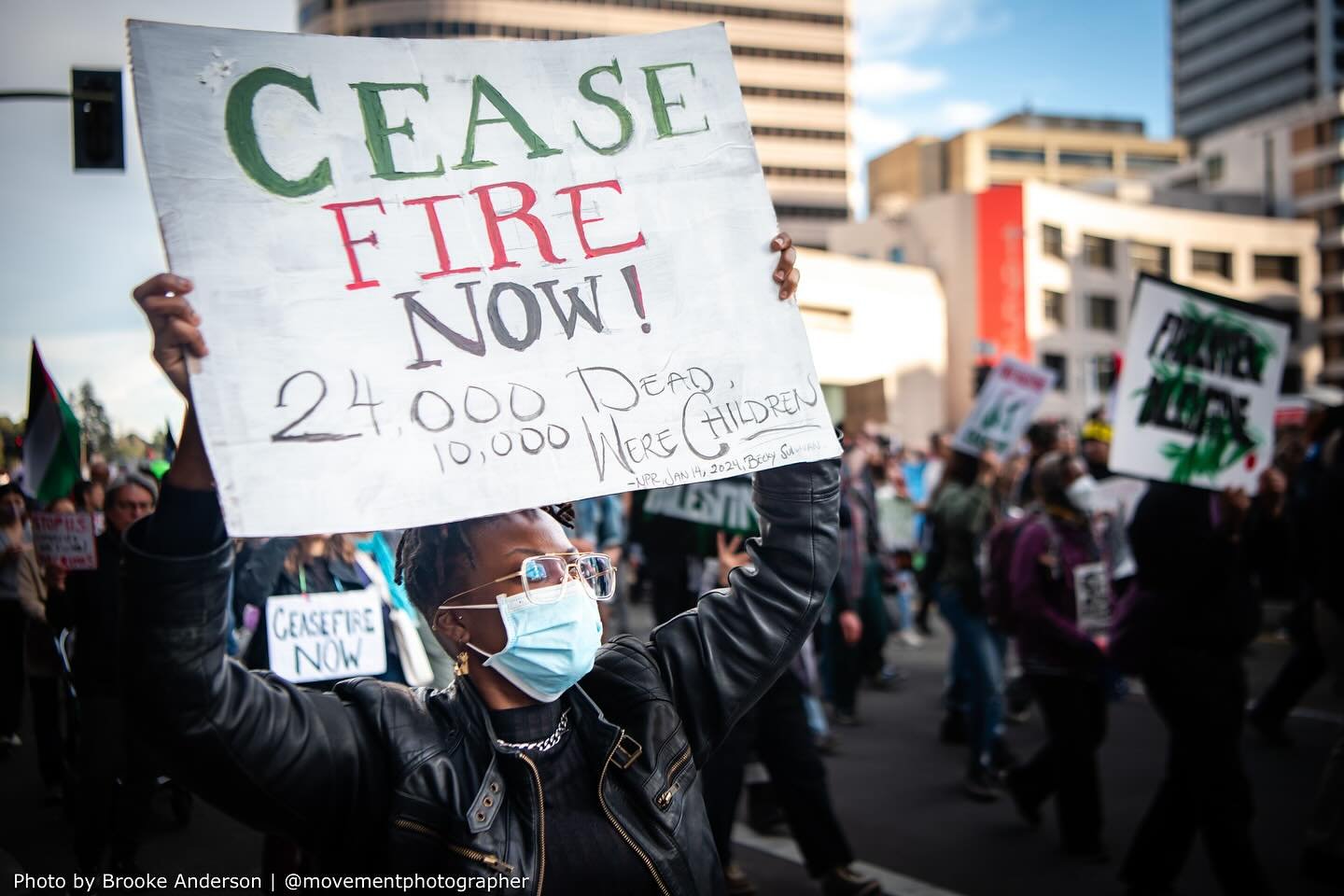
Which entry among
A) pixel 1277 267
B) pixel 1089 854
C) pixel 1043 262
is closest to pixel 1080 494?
pixel 1089 854

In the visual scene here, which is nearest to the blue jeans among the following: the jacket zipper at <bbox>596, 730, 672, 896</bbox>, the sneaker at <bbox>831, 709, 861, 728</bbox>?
the sneaker at <bbox>831, 709, 861, 728</bbox>

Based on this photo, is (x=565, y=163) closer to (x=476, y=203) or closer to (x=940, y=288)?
(x=476, y=203)

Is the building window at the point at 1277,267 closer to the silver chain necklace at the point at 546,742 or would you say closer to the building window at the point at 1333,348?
the building window at the point at 1333,348

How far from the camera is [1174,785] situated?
4.83m

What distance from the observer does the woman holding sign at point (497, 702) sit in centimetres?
176

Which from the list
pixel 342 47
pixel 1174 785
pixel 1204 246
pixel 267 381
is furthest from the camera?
pixel 1204 246

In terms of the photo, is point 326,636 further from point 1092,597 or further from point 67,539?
point 1092,597

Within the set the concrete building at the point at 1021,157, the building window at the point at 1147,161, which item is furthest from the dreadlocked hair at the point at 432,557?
the building window at the point at 1147,161

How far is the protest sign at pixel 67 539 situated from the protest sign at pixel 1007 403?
692 centimetres

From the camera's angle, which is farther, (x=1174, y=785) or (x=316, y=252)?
(x=1174, y=785)

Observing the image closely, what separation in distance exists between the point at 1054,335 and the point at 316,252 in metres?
54.1

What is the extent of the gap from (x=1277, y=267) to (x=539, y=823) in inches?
2807

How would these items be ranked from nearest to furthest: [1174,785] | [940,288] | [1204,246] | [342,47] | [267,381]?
[267,381] < [342,47] < [1174,785] < [940,288] < [1204,246]

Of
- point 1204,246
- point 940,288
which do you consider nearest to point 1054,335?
point 940,288
